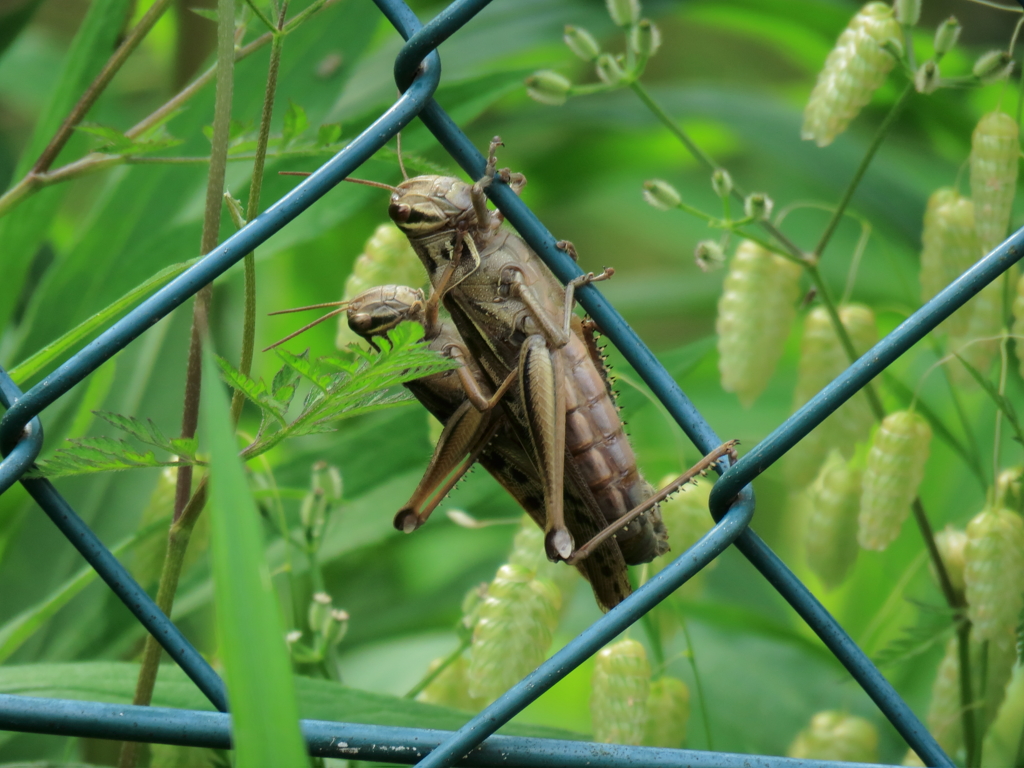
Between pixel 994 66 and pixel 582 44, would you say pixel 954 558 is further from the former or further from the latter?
pixel 582 44

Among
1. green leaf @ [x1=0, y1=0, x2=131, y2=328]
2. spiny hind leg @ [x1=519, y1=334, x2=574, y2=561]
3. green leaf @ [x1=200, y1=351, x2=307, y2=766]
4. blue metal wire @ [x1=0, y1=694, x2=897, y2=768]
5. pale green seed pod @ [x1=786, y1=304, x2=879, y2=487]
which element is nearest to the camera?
green leaf @ [x1=200, y1=351, x2=307, y2=766]

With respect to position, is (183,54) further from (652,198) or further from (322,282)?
(652,198)

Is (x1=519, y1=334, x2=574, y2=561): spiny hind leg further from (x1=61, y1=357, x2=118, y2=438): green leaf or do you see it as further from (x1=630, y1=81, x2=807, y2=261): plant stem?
(x1=61, y1=357, x2=118, y2=438): green leaf

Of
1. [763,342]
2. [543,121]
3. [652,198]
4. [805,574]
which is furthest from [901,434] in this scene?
[543,121]

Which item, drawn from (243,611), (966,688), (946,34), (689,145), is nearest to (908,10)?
(946,34)

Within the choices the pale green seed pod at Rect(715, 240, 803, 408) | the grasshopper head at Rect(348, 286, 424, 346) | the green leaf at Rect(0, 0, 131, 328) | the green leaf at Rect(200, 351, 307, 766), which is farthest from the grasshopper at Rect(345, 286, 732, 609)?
the green leaf at Rect(0, 0, 131, 328)

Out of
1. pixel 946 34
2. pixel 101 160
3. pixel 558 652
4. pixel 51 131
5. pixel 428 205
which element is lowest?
pixel 558 652
